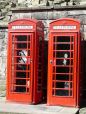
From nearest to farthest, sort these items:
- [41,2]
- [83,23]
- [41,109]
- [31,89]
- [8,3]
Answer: [41,109] < [31,89] < [83,23] < [41,2] < [8,3]

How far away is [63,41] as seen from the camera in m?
10.2

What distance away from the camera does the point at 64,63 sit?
10.3m

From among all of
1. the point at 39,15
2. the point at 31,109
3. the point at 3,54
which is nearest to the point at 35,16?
the point at 39,15

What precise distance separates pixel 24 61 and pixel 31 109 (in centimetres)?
145

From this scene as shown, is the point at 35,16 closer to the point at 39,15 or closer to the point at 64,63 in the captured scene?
the point at 39,15

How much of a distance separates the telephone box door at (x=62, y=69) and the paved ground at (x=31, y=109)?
0.98 ft

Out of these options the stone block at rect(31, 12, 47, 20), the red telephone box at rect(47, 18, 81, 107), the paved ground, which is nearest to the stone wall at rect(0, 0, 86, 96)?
the stone block at rect(31, 12, 47, 20)

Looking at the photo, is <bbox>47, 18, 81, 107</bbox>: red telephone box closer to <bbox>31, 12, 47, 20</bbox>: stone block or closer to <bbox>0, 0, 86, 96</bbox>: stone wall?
<bbox>0, 0, 86, 96</bbox>: stone wall

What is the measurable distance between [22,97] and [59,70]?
1.23 meters

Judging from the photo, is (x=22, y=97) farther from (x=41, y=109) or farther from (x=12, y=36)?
(x=12, y=36)

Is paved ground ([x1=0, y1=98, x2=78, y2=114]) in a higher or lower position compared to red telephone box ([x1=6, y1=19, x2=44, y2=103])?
lower

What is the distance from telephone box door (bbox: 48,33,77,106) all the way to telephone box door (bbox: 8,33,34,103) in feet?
1.80

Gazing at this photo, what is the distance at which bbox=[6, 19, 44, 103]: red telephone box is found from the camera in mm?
10422

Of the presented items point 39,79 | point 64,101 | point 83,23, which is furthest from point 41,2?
point 64,101
